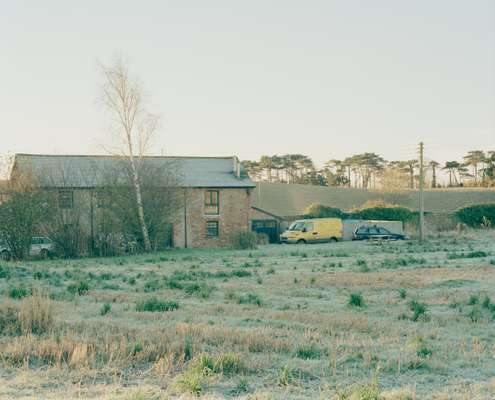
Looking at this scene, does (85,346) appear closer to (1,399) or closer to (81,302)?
(1,399)

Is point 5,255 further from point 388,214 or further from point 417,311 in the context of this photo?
point 388,214

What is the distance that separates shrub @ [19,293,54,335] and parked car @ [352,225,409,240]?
122 ft

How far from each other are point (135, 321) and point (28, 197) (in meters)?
21.5

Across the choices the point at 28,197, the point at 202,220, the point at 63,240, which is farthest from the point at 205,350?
the point at 202,220

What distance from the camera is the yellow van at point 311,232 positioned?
149 feet

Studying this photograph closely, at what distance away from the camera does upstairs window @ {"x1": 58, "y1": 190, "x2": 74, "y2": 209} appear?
34.3m

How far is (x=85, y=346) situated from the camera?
851cm

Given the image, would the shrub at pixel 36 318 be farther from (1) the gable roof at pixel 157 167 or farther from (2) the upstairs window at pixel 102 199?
(1) the gable roof at pixel 157 167

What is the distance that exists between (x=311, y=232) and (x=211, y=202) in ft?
24.4

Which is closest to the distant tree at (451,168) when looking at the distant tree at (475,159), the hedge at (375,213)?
the distant tree at (475,159)

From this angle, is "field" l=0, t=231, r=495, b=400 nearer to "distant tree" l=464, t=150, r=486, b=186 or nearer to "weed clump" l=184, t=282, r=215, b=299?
"weed clump" l=184, t=282, r=215, b=299

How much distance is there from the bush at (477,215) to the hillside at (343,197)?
2581 centimetres

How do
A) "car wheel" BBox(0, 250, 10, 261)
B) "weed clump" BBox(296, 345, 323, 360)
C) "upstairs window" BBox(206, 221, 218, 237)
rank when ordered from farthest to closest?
"upstairs window" BBox(206, 221, 218, 237)
"car wheel" BBox(0, 250, 10, 261)
"weed clump" BBox(296, 345, 323, 360)

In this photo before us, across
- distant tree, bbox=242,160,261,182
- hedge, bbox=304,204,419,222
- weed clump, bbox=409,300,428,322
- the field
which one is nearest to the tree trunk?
the field
